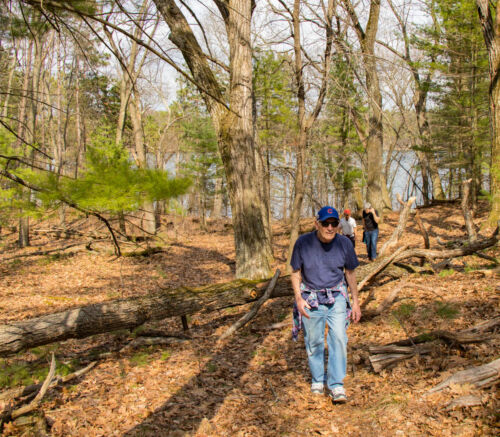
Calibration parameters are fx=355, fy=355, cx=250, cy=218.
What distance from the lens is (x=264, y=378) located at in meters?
4.35

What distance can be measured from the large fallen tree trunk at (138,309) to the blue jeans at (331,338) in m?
2.78

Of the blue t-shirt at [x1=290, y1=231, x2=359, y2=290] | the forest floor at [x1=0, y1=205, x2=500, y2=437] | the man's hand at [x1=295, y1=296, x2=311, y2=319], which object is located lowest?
the forest floor at [x1=0, y1=205, x2=500, y2=437]

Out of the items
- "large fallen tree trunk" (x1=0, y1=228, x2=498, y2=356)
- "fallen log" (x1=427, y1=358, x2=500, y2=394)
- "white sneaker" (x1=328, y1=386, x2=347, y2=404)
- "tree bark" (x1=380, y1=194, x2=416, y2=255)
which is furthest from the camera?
"tree bark" (x1=380, y1=194, x2=416, y2=255)

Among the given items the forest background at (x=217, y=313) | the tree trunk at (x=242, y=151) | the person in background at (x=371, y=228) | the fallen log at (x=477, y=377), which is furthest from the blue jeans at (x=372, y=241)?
the fallen log at (x=477, y=377)

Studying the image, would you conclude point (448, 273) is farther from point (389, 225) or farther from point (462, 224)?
point (389, 225)

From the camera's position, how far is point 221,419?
11.5 feet

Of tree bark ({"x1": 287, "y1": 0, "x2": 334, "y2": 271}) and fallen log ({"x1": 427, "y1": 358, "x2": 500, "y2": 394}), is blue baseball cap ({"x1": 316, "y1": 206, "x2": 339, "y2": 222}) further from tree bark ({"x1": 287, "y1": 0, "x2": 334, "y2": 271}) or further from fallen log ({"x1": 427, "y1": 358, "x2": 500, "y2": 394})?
tree bark ({"x1": 287, "y1": 0, "x2": 334, "y2": 271})

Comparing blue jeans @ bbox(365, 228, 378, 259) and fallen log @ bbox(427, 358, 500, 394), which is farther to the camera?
blue jeans @ bbox(365, 228, 378, 259)

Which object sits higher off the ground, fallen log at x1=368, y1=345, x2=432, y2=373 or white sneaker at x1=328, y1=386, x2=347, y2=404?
fallen log at x1=368, y1=345, x2=432, y2=373

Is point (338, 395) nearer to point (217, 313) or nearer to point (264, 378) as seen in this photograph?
point (264, 378)

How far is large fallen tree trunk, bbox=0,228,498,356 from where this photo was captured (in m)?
4.45

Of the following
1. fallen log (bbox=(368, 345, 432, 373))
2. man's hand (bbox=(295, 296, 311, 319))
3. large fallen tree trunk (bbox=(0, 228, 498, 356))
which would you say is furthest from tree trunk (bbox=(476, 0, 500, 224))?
man's hand (bbox=(295, 296, 311, 319))

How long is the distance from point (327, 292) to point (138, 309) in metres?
3.18

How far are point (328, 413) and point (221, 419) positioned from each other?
1046 mm
